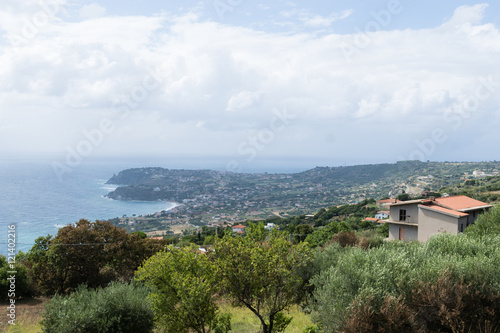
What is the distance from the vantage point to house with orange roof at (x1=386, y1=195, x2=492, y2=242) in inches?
1036

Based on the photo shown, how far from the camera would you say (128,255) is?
19.4 meters

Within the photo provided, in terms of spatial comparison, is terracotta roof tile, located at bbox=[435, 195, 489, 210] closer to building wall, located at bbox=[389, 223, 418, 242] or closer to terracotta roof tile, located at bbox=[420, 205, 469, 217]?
terracotta roof tile, located at bbox=[420, 205, 469, 217]

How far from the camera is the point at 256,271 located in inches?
381

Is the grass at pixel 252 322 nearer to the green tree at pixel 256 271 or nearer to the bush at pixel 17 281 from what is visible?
the green tree at pixel 256 271

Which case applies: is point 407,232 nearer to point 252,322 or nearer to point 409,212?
point 409,212

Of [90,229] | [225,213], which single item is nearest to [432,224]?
[90,229]

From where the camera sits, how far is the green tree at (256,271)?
9.68 metres

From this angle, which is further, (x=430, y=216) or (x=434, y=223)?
(x=430, y=216)

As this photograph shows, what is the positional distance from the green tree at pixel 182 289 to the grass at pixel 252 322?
3596 millimetres

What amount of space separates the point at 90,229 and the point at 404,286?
1659 cm

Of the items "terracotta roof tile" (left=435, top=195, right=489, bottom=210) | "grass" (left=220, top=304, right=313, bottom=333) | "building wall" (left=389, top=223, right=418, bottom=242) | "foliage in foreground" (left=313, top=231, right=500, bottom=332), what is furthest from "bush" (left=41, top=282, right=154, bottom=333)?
"terracotta roof tile" (left=435, top=195, right=489, bottom=210)

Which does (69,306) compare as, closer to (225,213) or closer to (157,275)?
(157,275)

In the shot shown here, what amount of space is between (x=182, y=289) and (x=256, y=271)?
7.08 feet

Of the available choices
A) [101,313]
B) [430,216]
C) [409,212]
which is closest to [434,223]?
[430,216]
